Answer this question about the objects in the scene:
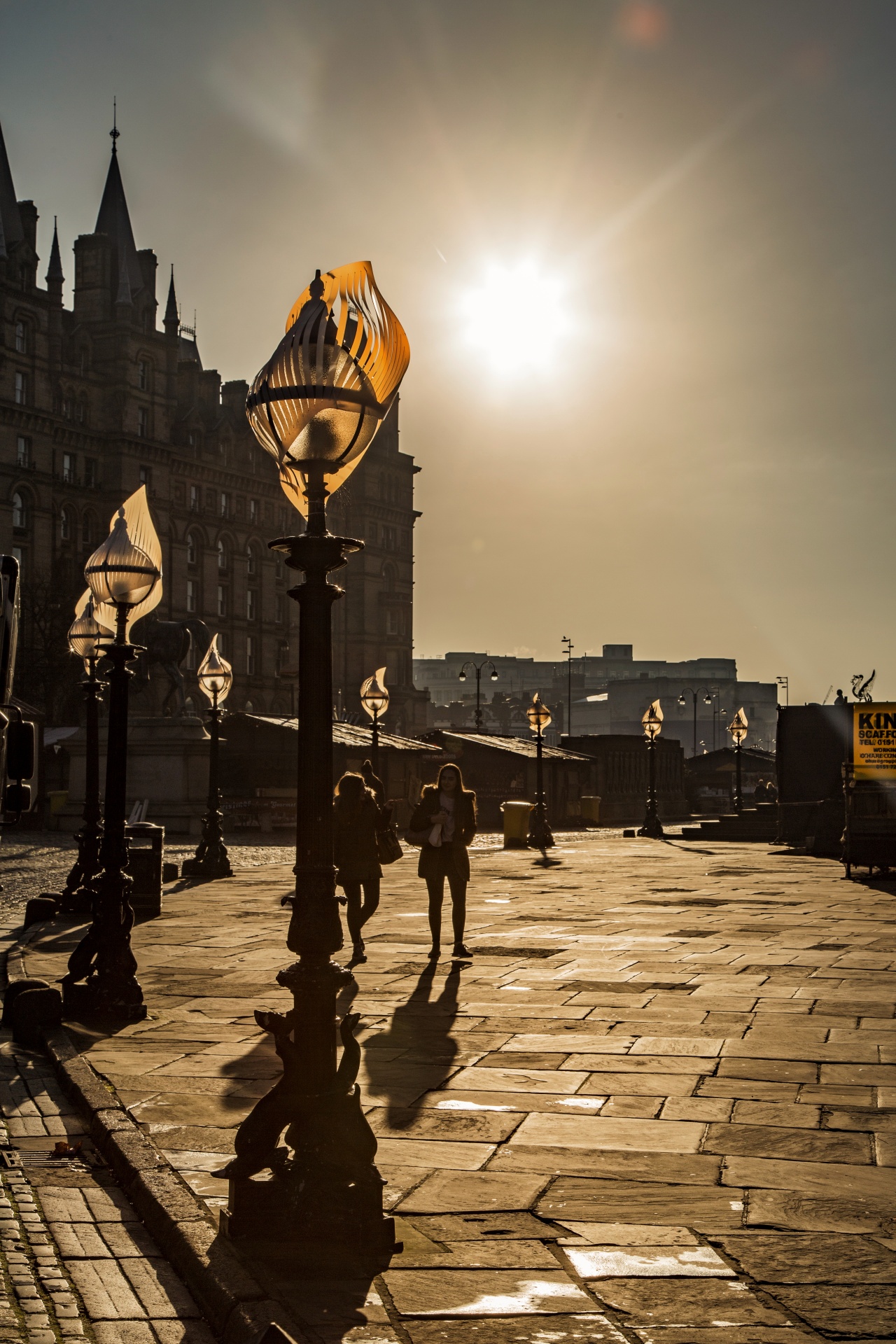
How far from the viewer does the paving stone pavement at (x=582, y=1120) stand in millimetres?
4328

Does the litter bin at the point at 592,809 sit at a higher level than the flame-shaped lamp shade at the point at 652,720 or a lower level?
lower

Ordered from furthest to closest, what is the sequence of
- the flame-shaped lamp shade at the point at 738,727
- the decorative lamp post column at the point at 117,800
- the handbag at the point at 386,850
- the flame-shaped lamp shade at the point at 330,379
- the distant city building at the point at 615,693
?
the distant city building at the point at 615,693, the flame-shaped lamp shade at the point at 738,727, the handbag at the point at 386,850, the decorative lamp post column at the point at 117,800, the flame-shaped lamp shade at the point at 330,379

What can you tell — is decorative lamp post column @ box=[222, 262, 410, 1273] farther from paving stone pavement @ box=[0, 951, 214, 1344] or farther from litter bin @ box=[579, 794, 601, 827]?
litter bin @ box=[579, 794, 601, 827]

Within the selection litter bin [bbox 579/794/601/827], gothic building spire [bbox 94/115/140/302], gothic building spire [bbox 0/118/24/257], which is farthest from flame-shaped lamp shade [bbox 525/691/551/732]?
gothic building spire [bbox 94/115/140/302]

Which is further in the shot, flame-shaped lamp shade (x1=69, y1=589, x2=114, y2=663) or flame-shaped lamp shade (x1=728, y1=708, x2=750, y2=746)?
flame-shaped lamp shade (x1=728, y1=708, x2=750, y2=746)

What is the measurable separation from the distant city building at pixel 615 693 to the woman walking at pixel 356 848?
12156 centimetres

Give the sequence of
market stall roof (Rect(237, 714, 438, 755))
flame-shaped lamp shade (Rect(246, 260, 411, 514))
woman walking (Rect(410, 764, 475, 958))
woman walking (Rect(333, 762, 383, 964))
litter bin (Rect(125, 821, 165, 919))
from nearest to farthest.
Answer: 1. flame-shaped lamp shade (Rect(246, 260, 411, 514))
2. woman walking (Rect(333, 762, 383, 964))
3. woman walking (Rect(410, 764, 475, 958))
4. litter bin (Rect(125, 821, 165, 919))
5. market stall roof (Rect(237, 714, 438, 755))

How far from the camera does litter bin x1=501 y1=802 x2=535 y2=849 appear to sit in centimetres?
3269

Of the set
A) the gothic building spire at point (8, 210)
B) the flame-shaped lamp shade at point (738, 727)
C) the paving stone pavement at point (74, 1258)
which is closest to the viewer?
the paving stone pavement at point (74, 1258)

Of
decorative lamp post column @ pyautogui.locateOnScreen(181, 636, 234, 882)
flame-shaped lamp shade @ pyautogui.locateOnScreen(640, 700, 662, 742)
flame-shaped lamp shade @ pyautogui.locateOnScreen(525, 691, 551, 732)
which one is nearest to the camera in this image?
decorative lamp post column @ pyautogui.locateOnScreen(181, 636, 234, 882)

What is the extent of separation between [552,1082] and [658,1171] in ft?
5.40

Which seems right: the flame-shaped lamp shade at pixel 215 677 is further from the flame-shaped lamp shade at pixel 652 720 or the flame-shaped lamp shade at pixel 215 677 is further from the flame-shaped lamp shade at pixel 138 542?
the flame-shaped lamp shade at pixel 652 720

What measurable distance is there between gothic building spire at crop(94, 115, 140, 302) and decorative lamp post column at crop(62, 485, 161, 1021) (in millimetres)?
75726

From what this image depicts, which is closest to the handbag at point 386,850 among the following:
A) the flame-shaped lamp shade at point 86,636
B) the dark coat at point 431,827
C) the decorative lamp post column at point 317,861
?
the dark coat at point 431,827
